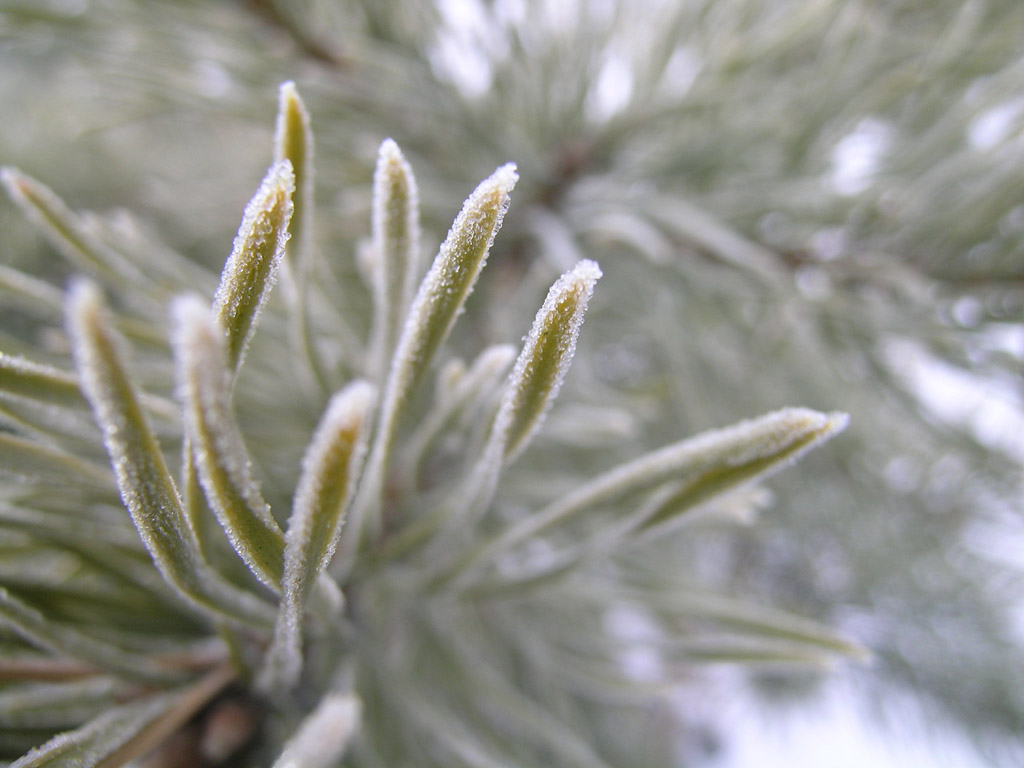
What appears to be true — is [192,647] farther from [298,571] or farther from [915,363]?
Result: [915,363]

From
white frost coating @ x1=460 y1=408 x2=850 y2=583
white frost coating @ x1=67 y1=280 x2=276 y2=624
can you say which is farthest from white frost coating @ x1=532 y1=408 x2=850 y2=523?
white frost coating @ x1=67 y1=280 x2=276 y2=624

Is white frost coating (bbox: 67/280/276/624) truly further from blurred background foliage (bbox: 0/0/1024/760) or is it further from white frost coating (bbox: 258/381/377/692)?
blurred background foliage (bbox: 0/0/1024/760)

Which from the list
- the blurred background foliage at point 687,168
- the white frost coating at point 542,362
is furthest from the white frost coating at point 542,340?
the blurred background foliage at point 687,168

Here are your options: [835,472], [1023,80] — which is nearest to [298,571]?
[1023,80]

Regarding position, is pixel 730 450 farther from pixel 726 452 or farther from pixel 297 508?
pixel 297 508

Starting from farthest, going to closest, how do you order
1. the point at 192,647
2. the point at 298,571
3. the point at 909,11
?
1. the point at 909,11
2. the point at 192,647
3. the point at 298,571

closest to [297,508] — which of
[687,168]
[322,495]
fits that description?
[322,495]
